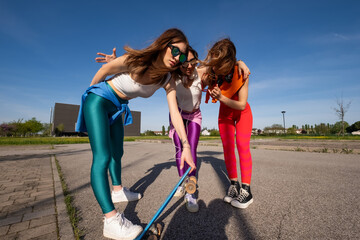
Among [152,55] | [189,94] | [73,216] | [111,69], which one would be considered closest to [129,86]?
[111,69]

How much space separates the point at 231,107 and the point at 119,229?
175cm

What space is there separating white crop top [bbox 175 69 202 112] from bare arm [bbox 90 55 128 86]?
0.79 m

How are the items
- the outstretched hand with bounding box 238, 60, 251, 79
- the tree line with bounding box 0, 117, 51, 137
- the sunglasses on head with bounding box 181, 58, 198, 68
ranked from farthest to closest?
the tree line with bounding box 0, 117, 51, 137 → the outstretched hand with bounding box 238, 60, 251, 79 → the sunglasses on head with bounding box 181, 58, 198, 68

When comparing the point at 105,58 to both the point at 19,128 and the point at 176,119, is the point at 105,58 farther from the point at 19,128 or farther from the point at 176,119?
the point at 19,128

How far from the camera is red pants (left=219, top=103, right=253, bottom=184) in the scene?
227cm

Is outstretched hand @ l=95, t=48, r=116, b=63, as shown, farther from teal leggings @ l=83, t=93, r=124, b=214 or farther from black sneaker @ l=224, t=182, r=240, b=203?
black sneaker @ l=224, t=182, r=240, b=203

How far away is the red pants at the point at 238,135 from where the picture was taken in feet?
7.45

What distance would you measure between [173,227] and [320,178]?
10.9 ft

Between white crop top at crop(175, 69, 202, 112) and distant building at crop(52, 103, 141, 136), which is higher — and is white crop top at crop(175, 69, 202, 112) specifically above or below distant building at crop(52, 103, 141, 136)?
below

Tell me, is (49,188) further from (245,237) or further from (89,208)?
(245,237)

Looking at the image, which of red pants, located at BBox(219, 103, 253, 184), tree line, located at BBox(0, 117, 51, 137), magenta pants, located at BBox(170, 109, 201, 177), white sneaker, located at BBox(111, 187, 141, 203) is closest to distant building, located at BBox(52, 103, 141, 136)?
tree line, located at BBox(0, 117, 51, 137)

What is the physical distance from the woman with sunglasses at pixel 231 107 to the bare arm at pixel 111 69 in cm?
95

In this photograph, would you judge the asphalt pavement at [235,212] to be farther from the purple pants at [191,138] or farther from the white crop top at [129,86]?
the white crop top at [129,86]

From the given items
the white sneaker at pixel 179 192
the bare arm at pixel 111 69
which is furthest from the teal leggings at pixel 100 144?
the white sneaker at pixel 179 192
